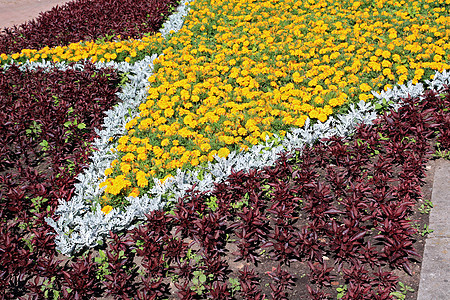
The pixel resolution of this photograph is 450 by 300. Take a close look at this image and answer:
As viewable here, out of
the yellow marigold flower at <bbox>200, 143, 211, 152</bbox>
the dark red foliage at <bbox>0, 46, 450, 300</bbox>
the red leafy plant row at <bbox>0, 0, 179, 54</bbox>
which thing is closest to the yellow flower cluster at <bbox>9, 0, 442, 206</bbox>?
the yellow marigold flower at <bbox>200, 143, 211, 152</bbox>

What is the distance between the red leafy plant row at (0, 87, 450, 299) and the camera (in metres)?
3.30

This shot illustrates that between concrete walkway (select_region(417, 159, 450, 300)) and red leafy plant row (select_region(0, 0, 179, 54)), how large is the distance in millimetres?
6324

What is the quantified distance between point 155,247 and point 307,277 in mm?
1409

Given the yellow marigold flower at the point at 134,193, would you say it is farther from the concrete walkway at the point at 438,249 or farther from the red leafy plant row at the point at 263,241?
the concrete walkway at the point at 438,249

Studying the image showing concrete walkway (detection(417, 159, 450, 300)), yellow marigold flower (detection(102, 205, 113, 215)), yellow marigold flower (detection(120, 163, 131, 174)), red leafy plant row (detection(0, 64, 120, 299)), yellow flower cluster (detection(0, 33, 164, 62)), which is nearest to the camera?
concrete walkway (detection(417, 159, 450, 300))

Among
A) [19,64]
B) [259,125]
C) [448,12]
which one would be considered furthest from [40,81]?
[448,12]

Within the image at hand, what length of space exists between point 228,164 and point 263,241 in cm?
108

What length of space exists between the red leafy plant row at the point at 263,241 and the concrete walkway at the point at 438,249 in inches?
6.3

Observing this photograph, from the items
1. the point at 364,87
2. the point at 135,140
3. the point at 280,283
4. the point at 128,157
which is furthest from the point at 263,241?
the point at 364,87

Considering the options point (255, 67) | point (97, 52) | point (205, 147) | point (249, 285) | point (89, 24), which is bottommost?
point (249, 285)

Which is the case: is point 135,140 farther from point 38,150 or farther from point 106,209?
point 38,150

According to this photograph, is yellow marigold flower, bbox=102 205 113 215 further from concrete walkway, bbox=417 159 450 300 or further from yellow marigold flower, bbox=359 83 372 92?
yellow marigold flower, bbox=359 83 372 92

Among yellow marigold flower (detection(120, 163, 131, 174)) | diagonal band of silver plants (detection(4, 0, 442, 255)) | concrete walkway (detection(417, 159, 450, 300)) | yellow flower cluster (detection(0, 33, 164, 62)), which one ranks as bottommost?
concrete walkway (detection(417, 159, 450, 300))

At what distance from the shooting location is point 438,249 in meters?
3.42
